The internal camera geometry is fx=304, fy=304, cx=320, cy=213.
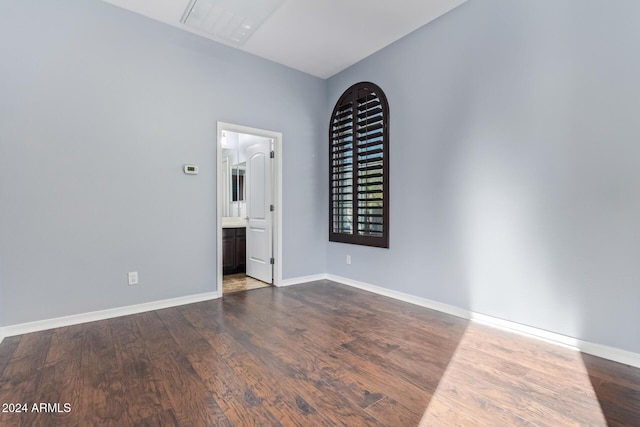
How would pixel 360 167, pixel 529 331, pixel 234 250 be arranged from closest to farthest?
pixel 529 331 → pixel 360 167 → pixel 234 250

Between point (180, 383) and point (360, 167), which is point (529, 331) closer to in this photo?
point (360, 167)

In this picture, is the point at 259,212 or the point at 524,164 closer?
the point at 524,164

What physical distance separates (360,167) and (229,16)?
2.24 metres

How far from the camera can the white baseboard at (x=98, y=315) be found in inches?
103

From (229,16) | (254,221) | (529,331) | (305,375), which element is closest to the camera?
(305,375)

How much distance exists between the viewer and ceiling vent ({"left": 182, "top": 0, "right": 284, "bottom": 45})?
291 centimetres

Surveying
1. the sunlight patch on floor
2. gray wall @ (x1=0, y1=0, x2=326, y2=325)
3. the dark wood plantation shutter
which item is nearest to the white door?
gray wall @ (x1=0, y1=0, x2=326, y2=325)

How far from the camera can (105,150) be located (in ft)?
9.80

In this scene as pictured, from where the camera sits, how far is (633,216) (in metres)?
2.11

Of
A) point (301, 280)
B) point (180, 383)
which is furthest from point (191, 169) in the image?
point (180, 383)

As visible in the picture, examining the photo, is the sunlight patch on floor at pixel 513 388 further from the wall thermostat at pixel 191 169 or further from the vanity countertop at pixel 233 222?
the vanity countertop at pixel 233 222

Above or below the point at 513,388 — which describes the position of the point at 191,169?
above

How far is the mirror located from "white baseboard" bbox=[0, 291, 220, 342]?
7.96 feet

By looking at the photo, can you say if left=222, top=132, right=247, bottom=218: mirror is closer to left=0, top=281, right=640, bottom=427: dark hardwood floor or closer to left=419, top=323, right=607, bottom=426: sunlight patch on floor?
left=0, top=281, right=640, bottom=427: dark hardwood floor
